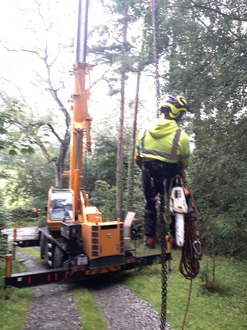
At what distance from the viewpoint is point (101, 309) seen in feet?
21.1

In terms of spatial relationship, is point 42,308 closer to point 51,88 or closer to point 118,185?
point 118,185

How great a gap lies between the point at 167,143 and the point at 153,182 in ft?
1.37

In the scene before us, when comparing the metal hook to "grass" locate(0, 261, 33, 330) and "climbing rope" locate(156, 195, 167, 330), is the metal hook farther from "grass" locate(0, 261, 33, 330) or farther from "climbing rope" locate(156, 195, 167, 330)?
"grass" locate(0, 261, 33, 330)

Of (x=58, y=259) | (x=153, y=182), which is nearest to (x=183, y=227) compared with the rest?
(x=153, y=182)

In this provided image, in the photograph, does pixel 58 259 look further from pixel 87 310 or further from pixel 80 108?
pixel 80 108

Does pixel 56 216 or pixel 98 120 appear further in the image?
pixel 98 120

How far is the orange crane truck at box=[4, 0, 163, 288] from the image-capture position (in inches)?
279

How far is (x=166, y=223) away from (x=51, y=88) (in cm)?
1403

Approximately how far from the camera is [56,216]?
346 inches

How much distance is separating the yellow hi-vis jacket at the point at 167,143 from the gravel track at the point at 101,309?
4189mm

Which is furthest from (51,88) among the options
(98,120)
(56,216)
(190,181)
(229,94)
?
(229,94)

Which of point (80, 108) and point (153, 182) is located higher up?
point (80, 108)

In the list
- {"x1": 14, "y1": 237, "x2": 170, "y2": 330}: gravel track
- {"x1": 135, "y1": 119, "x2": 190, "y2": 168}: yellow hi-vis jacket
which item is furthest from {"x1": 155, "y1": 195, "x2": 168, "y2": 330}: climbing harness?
{"x1": 14, "y1": 237, "x2": 170, "y2": 330}: gravel track

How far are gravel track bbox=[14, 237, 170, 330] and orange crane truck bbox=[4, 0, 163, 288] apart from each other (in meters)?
0.44
